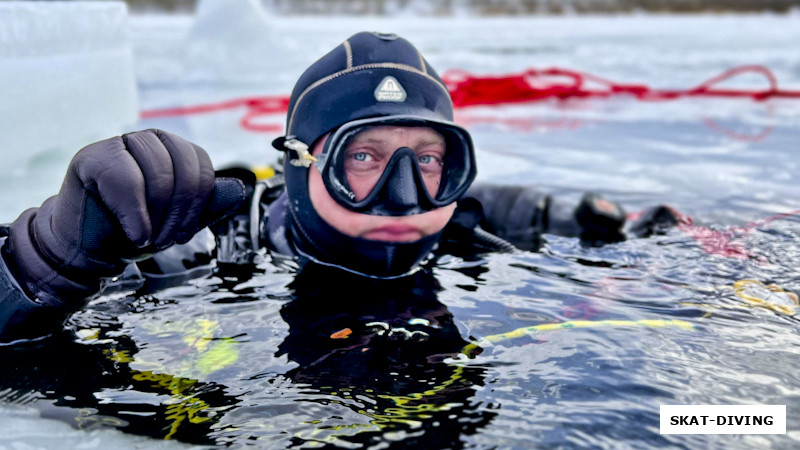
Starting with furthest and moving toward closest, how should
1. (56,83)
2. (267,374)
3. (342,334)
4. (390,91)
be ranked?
(56,83)
(390,91)
(342,334)
(267,374)

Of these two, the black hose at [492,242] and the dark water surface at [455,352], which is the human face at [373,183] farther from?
the black hose at [492,242]

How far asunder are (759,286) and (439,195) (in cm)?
116

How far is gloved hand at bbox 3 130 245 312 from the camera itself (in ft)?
5.75

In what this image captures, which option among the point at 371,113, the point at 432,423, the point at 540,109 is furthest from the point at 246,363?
the point at 540,109

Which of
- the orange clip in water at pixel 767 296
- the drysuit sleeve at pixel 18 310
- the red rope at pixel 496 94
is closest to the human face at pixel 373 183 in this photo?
the drysuit sleeve at pixel 18 310

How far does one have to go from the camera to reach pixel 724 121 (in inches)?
265

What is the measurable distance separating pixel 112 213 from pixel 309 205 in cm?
81

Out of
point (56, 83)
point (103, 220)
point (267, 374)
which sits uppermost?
point (56, 83)

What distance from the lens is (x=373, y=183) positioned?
2.35 meters

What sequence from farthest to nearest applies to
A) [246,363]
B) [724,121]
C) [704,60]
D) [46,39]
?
[704,60]
[724,121]
[46,39]
[246,363]

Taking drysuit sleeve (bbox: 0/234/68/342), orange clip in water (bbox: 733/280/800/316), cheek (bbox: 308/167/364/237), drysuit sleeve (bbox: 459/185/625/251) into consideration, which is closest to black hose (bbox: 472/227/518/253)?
drysuit sleeve (bbox: 459/185/625/251)

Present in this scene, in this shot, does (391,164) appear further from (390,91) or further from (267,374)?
(267,374)

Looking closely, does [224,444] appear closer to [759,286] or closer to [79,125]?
[759,286]

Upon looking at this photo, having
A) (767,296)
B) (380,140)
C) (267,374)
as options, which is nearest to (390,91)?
(380,140)
